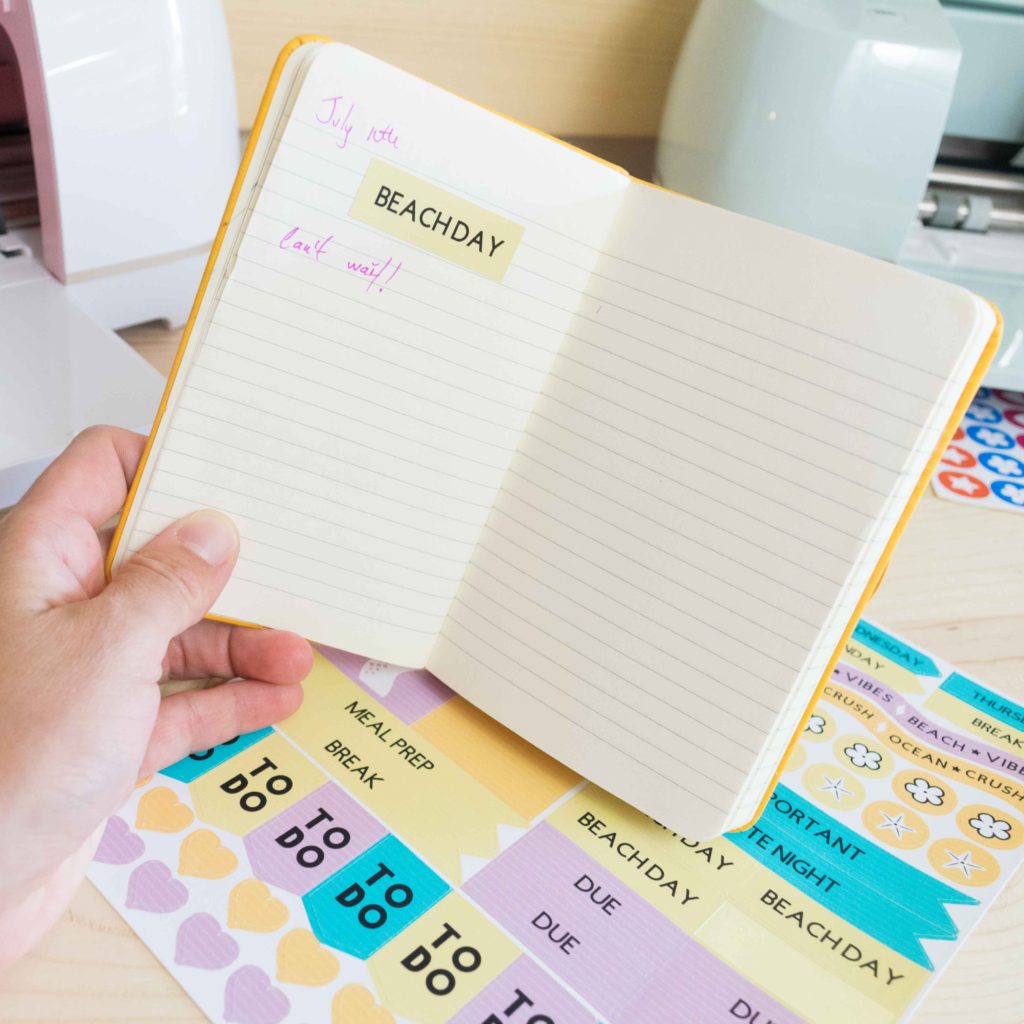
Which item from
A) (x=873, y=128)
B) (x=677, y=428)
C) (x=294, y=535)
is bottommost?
(x=294, y=535)

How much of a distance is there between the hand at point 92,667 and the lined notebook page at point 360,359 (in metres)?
0.03

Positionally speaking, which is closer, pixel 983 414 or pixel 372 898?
pixel 372 898

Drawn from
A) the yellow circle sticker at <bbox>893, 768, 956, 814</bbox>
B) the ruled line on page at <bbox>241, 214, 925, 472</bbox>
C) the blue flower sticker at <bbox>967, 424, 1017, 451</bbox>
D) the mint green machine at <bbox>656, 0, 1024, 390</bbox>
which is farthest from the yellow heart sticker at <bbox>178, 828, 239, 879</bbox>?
the blue flower sticker at <bbox>967, 424, 1017, 451</bbox>

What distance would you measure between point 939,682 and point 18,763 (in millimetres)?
490

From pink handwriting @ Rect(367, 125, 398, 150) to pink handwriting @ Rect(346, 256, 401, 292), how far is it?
0.05 metres

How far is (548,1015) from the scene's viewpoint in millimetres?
393

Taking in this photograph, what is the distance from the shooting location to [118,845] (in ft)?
1.39

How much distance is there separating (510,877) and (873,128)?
0.53 meters

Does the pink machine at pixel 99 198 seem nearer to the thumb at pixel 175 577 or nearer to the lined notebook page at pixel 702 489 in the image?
the thumb at pixel 175 577

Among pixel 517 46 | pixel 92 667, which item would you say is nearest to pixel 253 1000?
pixel 92 667

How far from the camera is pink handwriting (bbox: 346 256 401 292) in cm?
44

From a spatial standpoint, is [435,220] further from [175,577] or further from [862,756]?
[862,756]

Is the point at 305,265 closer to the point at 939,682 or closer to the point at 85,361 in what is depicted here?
the point at 85,361

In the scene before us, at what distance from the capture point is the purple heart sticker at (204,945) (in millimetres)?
388
